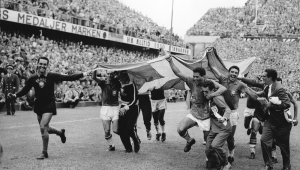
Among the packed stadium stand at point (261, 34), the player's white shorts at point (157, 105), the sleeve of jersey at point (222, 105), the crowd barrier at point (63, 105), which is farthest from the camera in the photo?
the packed stadium stand at point (261, 34)

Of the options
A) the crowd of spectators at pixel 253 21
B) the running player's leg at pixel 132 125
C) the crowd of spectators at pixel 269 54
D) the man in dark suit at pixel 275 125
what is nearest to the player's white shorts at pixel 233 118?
the man in dark suit at pixel 275 125

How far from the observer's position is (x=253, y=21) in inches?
2233

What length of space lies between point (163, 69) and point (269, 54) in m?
40.1

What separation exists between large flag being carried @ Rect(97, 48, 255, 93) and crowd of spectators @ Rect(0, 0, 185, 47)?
1615 centimetres

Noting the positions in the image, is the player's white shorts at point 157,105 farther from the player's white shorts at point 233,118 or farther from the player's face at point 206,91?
the player's face at point 206,91

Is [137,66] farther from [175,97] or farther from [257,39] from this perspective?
[257,39]

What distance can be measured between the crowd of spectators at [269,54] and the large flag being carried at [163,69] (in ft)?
111

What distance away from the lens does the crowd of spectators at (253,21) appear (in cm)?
5164

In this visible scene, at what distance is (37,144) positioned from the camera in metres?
9.15

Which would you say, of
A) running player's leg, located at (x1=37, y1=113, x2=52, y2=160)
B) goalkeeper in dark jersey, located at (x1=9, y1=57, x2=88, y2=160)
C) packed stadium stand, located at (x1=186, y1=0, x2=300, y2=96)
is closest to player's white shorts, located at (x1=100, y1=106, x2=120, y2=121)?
goalkeeper in dark jersey, located at (x1=9, y1=57, x2=88, y2=160)

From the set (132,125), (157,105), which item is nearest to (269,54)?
(157,105)

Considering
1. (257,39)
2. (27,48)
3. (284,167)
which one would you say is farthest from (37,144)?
(257,39)

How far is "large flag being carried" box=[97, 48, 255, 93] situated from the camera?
8852mm

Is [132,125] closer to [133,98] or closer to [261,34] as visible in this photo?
[133,98]
